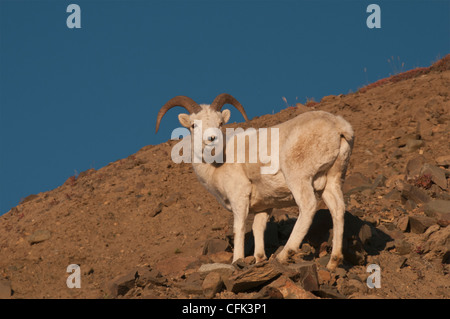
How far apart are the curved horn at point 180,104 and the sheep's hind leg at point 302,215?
9.89ft

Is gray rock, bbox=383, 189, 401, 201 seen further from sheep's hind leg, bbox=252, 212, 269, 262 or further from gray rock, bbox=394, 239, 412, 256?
sheep's hind leg, bbox=252, 212, 269, 262

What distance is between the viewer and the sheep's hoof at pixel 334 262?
34.8ft

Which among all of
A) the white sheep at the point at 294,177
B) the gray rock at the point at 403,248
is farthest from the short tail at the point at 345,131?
the gray rock at the point at 403,248

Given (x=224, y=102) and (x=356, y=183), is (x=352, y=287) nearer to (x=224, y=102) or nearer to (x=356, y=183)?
(x=224, y=102)

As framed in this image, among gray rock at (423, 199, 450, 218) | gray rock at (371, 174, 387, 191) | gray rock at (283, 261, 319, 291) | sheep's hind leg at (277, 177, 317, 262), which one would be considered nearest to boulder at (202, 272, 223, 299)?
gray rock at (283, 261, 319, 291)

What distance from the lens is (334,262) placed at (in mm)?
10633

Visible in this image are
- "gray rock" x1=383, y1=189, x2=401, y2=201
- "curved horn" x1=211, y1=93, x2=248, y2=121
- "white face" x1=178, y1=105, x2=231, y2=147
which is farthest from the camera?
"gray rock" x1=383, y1=189, x2=401, y2=201

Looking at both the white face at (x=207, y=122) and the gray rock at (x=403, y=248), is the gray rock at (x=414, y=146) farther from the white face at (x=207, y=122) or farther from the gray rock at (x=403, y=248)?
the white face at (x=207, y=122)

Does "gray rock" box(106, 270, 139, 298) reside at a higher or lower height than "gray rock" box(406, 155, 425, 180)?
lower

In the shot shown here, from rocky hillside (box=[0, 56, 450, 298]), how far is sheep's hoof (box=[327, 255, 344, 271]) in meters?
0.21

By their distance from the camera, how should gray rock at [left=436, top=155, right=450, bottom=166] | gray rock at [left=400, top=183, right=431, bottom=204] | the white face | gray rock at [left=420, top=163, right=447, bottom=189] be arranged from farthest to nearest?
gray rock at [left=436, top=155, right=450, bottom=166], gray rock at [left=420, top=163, right=447, bottom=189], gray rock at [left=400, top=183, right=431, bottom=204], the white face

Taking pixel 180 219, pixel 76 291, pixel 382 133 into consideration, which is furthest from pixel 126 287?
pixel 382 133

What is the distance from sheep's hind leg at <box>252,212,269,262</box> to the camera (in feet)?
38.9

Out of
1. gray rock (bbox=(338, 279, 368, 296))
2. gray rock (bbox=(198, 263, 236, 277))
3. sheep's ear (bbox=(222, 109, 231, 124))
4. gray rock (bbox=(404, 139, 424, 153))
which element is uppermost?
gray rock (bbox=(404, 139, 424, 153))
